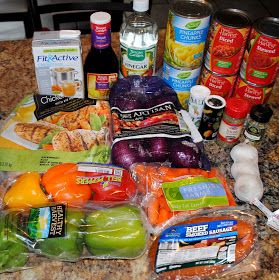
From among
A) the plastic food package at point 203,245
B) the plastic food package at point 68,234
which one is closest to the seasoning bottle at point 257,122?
the plastic food package at point 203,245

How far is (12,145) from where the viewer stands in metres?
1.03

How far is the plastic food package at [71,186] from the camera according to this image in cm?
86

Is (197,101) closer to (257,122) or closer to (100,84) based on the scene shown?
(257,122)

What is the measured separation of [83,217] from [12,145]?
329mm

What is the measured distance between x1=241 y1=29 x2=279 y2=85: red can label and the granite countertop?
19 cm

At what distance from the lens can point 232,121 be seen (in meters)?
1.05

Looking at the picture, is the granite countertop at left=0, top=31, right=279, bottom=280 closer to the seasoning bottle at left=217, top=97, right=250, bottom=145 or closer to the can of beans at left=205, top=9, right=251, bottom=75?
the seasoning bottle at left=217, top=97, right=250, bottom=145

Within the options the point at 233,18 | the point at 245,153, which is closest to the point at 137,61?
Answer: the point at 233,18

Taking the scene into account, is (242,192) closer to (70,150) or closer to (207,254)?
(207,254)

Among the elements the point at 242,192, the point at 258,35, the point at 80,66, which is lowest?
the point at 242,192

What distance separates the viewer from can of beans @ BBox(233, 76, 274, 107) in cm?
110

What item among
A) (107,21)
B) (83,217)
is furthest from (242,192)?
(107,21)

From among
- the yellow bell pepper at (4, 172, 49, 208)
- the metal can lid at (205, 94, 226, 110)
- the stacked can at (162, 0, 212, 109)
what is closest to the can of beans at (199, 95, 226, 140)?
the metal can lid at (205, 94, 226, 110)

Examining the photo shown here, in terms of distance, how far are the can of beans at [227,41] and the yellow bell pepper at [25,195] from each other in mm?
559
